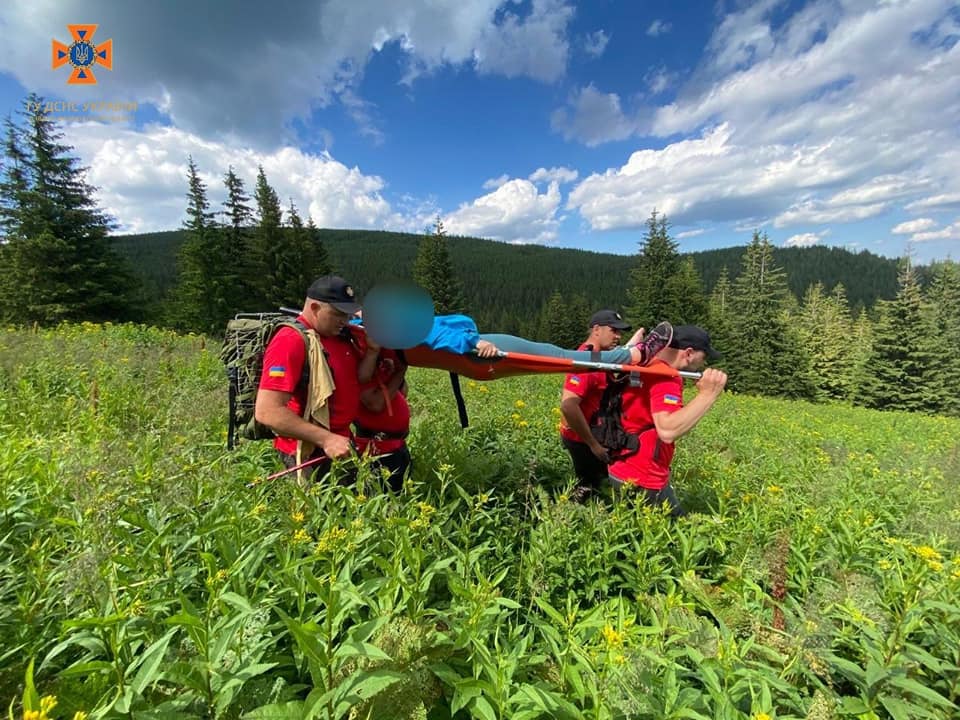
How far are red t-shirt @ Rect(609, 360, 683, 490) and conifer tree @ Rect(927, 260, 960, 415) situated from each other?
42748mm

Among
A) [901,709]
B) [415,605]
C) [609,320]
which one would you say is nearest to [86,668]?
[415,605]

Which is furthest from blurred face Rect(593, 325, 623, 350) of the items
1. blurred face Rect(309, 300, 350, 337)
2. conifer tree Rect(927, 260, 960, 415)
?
conifer tree Rect(927, 260, 960, 415)

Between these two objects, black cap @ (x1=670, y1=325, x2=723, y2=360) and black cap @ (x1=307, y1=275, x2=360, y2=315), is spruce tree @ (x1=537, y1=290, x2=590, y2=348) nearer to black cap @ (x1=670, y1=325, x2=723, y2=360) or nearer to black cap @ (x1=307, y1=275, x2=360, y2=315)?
black cap @ (x1=670, y1=325, x2=723, y2=360)

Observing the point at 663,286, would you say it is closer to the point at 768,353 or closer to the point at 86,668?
the point at 768,353

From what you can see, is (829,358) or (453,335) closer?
(453,335)

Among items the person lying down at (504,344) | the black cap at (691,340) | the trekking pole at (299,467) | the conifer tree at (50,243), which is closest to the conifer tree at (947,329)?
the black cap at (691,340)

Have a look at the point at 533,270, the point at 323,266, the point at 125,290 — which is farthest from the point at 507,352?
the point at 533,270

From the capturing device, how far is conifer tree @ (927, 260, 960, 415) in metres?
32.8

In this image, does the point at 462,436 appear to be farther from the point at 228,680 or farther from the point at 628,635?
the point at 228,680

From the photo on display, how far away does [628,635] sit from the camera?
226 cm

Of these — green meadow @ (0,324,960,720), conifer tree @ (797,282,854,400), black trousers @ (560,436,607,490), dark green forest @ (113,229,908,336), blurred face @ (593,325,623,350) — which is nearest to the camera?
green meadow @ (0,324,960,720)

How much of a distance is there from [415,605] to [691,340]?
3097mm

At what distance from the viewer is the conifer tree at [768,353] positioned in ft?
132

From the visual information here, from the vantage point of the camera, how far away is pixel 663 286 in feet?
131
